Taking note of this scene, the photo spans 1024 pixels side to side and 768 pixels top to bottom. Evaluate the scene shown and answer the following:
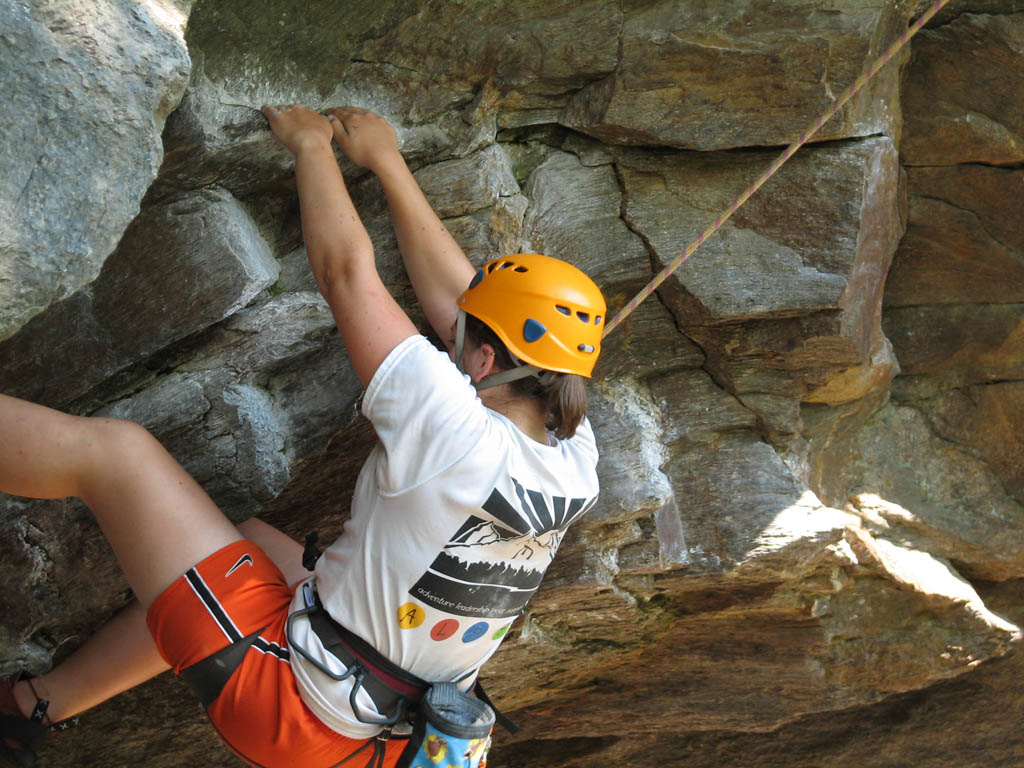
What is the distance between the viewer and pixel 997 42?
13.0ft

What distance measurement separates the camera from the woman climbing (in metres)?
2.56

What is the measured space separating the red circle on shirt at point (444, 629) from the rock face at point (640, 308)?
38.6 inches

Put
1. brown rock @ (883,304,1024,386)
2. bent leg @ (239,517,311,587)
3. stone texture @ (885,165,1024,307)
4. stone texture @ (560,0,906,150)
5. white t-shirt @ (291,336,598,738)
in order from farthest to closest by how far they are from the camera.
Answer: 1. brown rock @ (883,304,1024,386)
2. stone texture @ (885,165,1024,307)
3. stone texture @ (560,0,906,150)
4. bent leg @ (239,517,311,587)
5. white t-shirt @ (291,336,598,738)

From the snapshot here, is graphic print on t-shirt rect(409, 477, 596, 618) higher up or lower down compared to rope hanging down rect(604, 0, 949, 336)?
lower down

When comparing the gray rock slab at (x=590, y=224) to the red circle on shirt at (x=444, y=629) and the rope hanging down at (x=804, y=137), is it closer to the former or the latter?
the rope hanging down at (x=804, y=137)

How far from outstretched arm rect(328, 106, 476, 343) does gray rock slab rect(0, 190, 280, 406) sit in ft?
1.68

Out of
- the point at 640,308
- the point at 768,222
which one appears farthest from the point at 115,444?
the point at 768,222

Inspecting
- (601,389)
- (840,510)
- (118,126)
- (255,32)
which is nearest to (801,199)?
(601,389)

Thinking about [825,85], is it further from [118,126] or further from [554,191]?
[118,126]

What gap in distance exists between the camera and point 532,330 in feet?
8.77

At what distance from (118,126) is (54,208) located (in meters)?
0.27

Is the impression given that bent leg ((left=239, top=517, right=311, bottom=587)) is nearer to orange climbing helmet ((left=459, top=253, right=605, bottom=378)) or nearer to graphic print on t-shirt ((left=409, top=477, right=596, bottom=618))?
graphic print on t-shirt ((left=409, top=477, right=596, bottom=618))

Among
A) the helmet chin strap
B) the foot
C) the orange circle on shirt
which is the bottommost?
the foot

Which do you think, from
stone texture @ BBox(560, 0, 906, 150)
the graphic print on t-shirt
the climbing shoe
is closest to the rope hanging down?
stone texture @ BBox(560, 0, 906, 150)
